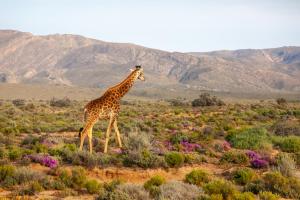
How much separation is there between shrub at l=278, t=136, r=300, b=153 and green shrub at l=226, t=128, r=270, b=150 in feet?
1.98

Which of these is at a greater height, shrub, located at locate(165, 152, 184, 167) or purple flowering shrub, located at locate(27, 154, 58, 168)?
shrub, located at locate(165, 152, 184, 167)

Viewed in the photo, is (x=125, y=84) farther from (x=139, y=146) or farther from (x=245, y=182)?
(x=245, y=182)

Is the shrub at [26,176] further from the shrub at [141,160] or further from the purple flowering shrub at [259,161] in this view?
the purple flowering shrub at [259,161]

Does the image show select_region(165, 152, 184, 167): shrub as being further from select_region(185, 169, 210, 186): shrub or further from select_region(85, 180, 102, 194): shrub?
select_region(85, 180, 102, 194): shrub

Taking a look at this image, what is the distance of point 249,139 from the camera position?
1980cm

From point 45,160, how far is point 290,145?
1006 centimetres

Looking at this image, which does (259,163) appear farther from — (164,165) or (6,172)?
(6,172)

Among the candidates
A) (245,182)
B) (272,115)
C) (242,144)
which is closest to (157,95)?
(272,115)

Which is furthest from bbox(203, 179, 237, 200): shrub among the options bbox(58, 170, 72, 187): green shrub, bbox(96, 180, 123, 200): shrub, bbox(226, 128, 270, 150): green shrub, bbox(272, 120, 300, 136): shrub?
bbox(272, 120, 300, 136): shrub

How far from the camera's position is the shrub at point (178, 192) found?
9.01 m

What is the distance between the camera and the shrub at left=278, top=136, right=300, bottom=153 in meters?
18.1

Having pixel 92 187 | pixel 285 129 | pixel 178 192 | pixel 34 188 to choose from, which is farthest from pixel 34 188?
pixel 285 129

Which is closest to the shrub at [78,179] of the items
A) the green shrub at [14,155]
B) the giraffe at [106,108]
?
the giraffe at [106,108]

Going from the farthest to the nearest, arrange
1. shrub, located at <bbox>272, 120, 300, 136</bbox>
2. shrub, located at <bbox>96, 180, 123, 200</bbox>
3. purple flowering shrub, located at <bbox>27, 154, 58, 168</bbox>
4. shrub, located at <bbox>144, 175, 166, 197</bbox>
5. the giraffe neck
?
shrub, located at <bbox>272, 120, 300, 136</bbox>, the giraffe neck, purple flowering shrub, located at <bbox>27, 154, 58, 168</bbox>, shrub, located at <bbox>144, 175, 166, 197</bbox>, shrub, located at <bbox>96, 180, 123, 200</bbox>
